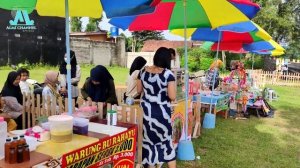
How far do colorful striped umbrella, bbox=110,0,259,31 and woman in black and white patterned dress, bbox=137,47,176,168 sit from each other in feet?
3.92

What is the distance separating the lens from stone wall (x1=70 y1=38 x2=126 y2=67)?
83.4 ft

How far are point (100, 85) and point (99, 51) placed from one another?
2356cm

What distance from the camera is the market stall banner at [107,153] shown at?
8.00 feet

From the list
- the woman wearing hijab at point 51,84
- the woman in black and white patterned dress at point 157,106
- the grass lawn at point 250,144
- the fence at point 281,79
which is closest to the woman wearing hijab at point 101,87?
the woman wearing hijab at point 51,84

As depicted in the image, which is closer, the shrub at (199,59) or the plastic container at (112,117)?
the plastic container at (112,117)

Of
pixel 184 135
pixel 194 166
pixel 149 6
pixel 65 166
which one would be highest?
pixel 149 6

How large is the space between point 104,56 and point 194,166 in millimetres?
24356

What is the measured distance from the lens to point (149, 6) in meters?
2.71

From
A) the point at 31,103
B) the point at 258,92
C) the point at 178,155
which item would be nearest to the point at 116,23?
the point at 31,103

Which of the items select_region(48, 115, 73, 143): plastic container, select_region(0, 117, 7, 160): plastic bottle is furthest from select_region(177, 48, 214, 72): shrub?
select_region(0, 117, 7, 160): plastic bottle

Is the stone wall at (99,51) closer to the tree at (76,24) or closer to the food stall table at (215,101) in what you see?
the tree at (76,24)

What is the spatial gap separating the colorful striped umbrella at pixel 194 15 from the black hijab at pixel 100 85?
133 centimetres

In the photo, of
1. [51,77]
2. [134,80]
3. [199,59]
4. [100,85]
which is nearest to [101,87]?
[100,85]

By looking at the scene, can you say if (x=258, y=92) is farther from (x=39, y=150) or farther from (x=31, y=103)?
(x=39, y=150)
